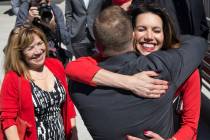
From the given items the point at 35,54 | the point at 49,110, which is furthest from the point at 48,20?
the point at 49,110

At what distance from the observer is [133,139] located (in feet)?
5.53

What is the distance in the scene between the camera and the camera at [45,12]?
3816 mm

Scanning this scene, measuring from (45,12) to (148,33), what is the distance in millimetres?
2048

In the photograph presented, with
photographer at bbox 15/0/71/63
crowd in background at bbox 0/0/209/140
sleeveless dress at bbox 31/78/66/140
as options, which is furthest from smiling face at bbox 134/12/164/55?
photographer at bbox 15/0/71/63

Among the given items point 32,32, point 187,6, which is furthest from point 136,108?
point 32,32

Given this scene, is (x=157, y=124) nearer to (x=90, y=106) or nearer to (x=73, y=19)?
(x=90, y=106)

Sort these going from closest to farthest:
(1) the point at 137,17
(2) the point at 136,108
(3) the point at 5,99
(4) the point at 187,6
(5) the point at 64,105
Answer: (2) the point at 136,108, (1) the point at 137,17, (4) the point at 187,6, (3) the point at 5,99, (5) the point at 64,105

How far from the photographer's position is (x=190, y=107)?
1.90 metres

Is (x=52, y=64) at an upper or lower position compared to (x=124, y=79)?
lower

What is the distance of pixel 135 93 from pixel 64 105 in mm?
1294

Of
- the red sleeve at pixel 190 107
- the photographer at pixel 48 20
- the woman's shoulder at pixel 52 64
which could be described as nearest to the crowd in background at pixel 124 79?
the red sleeve at pixel 190 107

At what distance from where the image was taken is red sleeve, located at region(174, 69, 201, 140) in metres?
1.87

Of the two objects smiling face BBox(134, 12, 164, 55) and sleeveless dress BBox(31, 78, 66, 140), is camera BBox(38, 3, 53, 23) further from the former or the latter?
smiling face BBox(134, 12, 164, 55)

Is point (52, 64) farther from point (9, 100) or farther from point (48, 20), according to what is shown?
point (48, 20)
